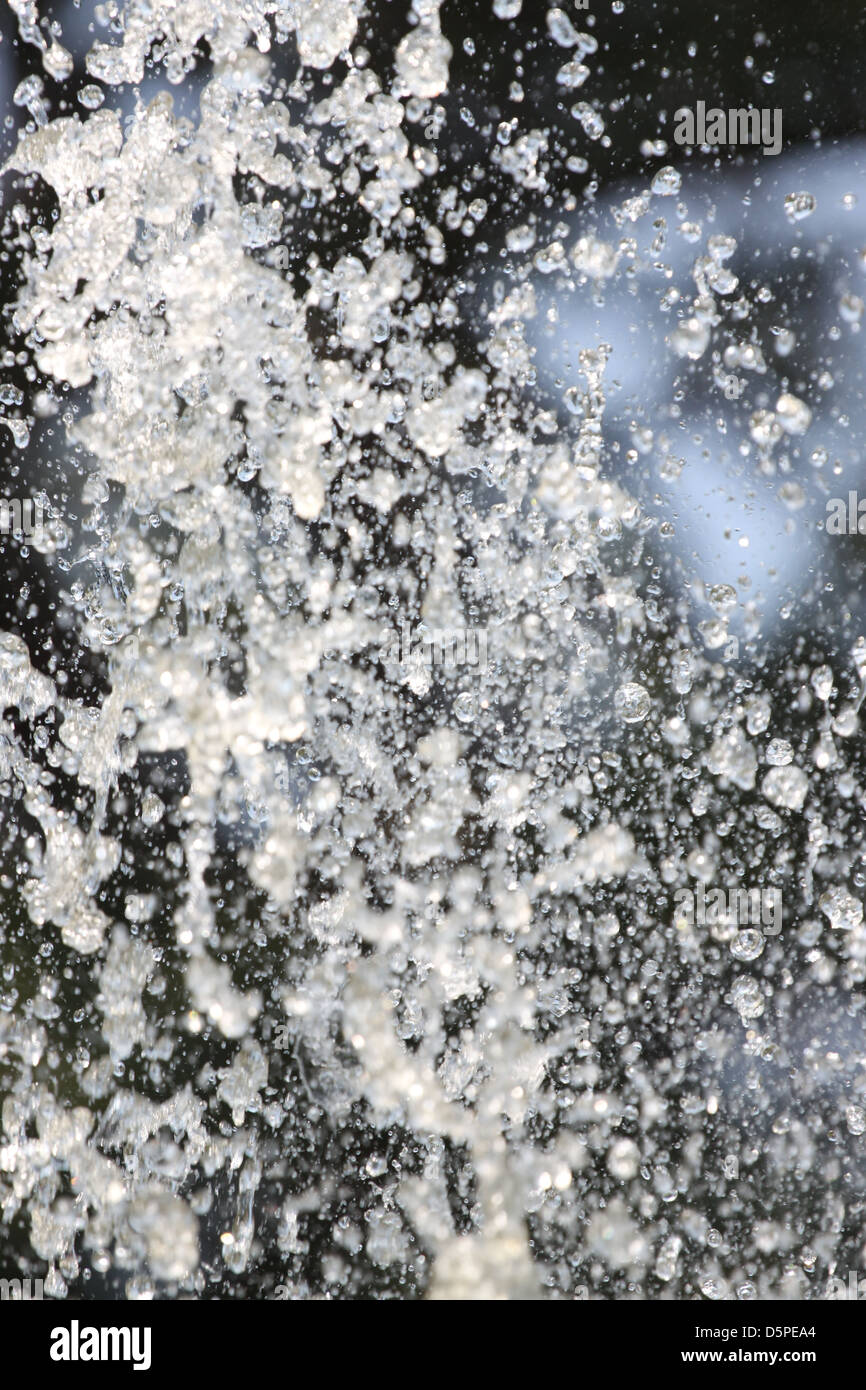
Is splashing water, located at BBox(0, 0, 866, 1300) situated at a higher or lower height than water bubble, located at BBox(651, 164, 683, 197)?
lower

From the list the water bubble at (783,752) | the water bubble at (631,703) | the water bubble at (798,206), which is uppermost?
the water bubble at (798,206)

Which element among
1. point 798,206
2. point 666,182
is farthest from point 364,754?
point 798,206

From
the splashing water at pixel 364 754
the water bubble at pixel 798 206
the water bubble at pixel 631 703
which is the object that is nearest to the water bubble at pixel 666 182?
the splashing water at pixel 364 754

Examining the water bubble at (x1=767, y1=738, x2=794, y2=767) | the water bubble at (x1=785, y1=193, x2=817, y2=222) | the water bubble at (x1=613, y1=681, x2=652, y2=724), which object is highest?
the water bubble at (x1=785, y1=193, x2=817, y2=222)

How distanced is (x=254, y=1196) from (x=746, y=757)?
1411mm

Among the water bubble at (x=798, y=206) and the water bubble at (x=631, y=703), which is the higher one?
the water bubble at (x=798, y=206)

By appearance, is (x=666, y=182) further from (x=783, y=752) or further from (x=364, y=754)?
(x=364, y=754)

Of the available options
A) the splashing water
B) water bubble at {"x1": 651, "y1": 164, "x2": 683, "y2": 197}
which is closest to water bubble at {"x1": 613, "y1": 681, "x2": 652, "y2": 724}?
the splashing water

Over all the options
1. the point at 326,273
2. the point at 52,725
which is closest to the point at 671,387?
the point at 326,273

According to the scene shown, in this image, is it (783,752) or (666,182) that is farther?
(783,752)

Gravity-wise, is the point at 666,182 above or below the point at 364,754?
above

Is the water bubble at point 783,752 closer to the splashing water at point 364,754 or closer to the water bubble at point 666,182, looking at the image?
the splashing water at point 364,754

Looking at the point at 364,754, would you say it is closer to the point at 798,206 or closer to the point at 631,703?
the point at 631,703

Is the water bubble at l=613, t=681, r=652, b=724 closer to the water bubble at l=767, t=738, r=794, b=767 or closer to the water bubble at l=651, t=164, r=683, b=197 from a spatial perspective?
the water bubble at l=767, t=738, r=794, b=767
